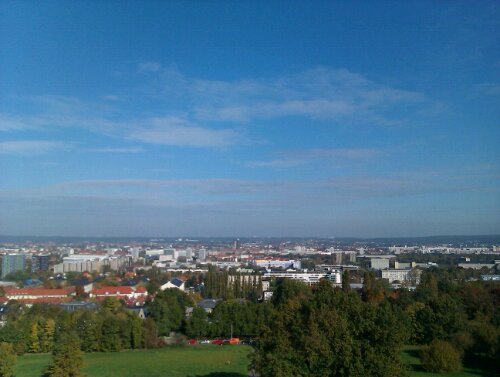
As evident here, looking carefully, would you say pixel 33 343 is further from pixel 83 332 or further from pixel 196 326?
pixel 196 326

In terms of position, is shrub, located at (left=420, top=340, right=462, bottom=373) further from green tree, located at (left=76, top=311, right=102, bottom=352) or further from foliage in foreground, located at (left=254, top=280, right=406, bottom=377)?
green tree, located at (left=76, top=311, right=102, bottom=352)

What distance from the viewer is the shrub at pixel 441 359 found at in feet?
44.1

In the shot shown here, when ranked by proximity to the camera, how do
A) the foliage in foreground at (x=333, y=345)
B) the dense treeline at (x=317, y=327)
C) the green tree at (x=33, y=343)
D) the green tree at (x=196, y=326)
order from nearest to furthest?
the foliage in foreground at (x=333, y=345), the dense treeline at (x=317, y=327), the green tree at (x=33, y=343), the green tree at (x=196, y=326)

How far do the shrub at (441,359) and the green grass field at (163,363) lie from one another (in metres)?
4.91

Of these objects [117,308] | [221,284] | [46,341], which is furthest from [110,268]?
[46,341]

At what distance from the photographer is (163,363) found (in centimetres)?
1477

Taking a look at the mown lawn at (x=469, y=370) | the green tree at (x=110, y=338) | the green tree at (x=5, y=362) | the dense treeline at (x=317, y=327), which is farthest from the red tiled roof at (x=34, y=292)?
the mown lawn at (x=469, y=370)

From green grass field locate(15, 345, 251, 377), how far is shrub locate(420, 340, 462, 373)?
4.91 meters

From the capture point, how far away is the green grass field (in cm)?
1317

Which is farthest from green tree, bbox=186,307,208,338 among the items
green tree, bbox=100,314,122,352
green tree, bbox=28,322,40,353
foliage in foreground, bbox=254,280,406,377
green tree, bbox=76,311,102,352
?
foliage in foreground, bbox=254,280,406,377

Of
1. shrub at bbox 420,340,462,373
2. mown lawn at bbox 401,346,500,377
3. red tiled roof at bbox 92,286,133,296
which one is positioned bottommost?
red tiled roof at bbox 92,286,133,296

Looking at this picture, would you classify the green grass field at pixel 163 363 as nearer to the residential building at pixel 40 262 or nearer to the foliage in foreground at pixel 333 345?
the foliage in foreground at pixel 333 345

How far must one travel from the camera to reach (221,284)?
98.3 ft

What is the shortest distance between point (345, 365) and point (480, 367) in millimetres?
7081
